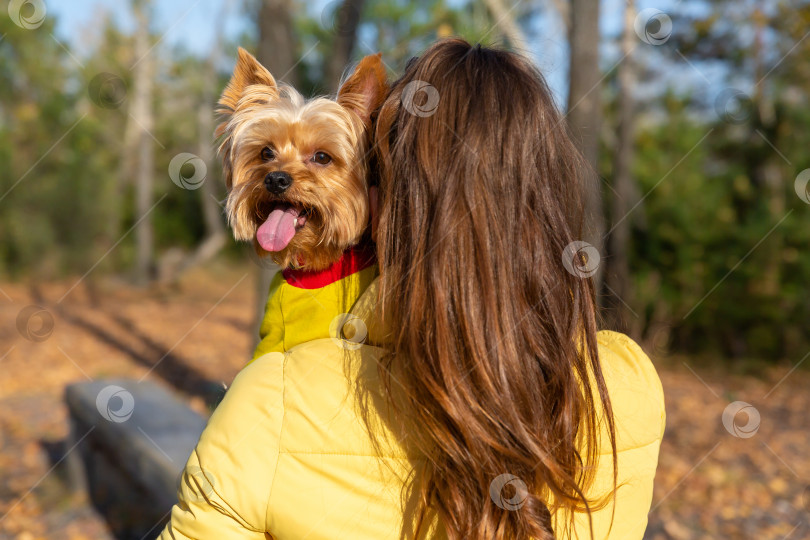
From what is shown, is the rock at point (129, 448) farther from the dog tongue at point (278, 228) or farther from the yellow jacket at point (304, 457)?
the yellow jacket at point (304, 457)

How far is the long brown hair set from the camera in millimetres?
1202

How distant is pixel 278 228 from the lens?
224 centimetres

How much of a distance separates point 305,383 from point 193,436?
3024 millimetres

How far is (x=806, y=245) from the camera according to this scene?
29.0 ft

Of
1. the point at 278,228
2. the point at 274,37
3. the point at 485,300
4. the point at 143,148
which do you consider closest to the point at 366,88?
the point at 278,228

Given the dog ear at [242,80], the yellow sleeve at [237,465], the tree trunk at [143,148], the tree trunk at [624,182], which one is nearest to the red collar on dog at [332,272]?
the yellow sleeve at [237,465]

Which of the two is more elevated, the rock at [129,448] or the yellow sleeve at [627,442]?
the yellow sleeve at [627,442]

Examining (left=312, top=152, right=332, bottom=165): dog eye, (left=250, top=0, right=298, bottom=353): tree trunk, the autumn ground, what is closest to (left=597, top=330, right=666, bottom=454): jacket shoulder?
(left=312, top=152, right=332, bottom=165): dog eye

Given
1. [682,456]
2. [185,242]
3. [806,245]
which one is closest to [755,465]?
[682,456]

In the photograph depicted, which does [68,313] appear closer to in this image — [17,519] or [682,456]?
[17,519]

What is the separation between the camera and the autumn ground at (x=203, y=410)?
15.5 ft

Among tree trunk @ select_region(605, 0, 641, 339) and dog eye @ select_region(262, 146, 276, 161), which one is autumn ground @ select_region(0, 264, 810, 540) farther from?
dog eye @ select_region(262, 146, 276, 161)

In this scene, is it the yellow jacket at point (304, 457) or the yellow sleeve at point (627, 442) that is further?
the yellow sleeve at point (627, 442)

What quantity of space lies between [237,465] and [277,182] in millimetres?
1157
